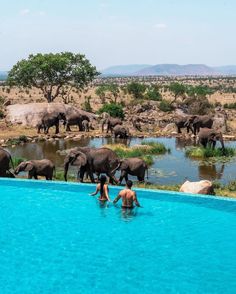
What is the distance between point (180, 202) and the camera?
17.1 m

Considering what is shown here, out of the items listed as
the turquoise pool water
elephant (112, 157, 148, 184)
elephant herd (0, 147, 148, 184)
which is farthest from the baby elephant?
elephant (112, 157, 148, 184)

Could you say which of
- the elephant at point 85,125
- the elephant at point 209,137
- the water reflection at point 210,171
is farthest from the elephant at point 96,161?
the elephant at point 85,125

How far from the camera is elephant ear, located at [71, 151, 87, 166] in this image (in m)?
20.0

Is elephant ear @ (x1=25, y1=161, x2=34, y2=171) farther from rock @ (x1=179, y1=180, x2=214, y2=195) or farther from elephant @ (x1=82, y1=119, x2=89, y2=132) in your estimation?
elephant @ (x1=82, y1=119, x2=89, y2=132)

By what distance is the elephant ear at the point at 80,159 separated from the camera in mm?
20031

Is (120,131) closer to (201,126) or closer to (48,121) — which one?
(48,121)

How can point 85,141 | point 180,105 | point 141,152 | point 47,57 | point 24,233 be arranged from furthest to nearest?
point 180,105, point 47,57, point 85,141, point 141,152, point 24,233

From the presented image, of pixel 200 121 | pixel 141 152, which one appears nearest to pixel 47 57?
pixel 200 121

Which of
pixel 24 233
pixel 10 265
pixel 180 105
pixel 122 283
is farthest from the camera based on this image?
pixel 180 105

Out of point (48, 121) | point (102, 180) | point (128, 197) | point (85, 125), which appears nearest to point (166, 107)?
point (85, 125)

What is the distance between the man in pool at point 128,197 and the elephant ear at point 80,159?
4.16 meters

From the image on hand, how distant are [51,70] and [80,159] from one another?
27724mm

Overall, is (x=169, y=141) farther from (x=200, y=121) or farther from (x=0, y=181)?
(x=0, y=181)

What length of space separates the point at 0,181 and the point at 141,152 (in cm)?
1026
